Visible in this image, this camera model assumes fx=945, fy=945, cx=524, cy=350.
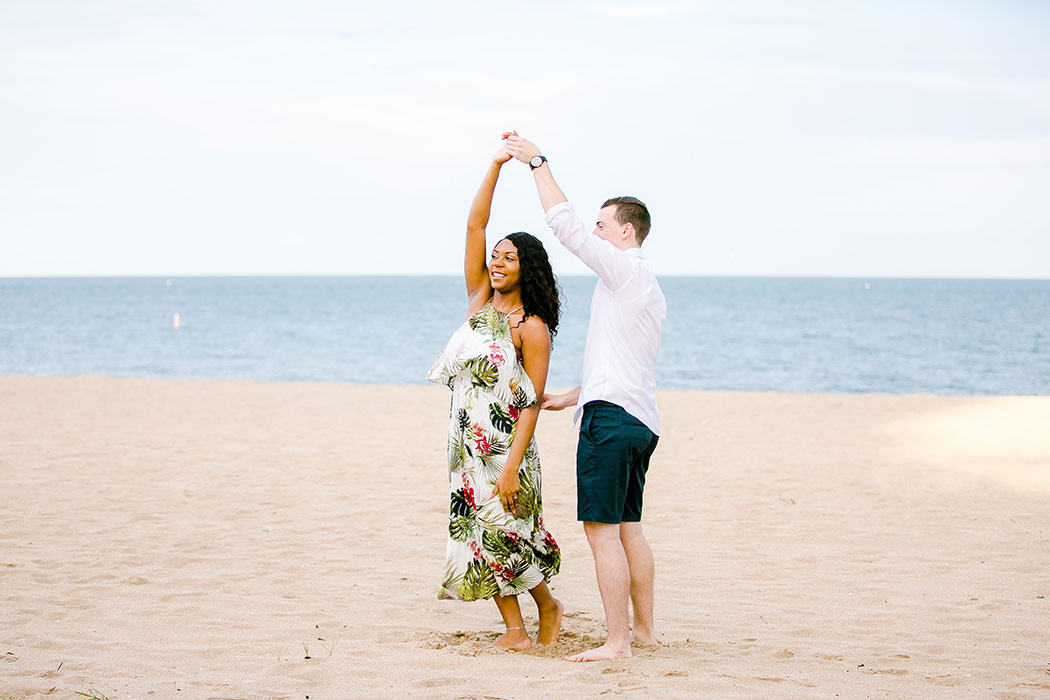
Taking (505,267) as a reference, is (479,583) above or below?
below

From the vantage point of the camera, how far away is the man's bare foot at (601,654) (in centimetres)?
385

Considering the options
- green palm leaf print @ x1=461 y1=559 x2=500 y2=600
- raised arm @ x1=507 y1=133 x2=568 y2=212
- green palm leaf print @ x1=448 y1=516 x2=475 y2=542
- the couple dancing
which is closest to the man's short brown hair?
the couple dancing

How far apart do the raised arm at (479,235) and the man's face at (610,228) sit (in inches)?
18.7

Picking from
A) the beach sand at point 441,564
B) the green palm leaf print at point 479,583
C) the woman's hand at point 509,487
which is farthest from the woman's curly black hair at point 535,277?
the beach sand at point 441,564

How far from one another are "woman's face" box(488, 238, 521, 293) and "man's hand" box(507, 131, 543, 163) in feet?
1.19

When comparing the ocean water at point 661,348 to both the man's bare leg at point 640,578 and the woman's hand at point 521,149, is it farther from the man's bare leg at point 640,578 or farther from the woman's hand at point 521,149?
the woman's hand at point 521,149

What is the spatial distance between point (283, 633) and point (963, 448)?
8458 mm

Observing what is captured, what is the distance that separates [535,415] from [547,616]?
940 millimetres

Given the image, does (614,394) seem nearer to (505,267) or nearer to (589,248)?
(589,248)

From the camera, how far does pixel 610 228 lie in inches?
156

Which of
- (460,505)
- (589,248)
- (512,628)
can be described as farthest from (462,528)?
(589,248)

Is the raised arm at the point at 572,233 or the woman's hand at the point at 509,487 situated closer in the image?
the raised arm at the point at 572,233

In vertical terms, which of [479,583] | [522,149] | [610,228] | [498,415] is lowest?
[479,583]

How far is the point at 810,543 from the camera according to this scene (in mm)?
6383
